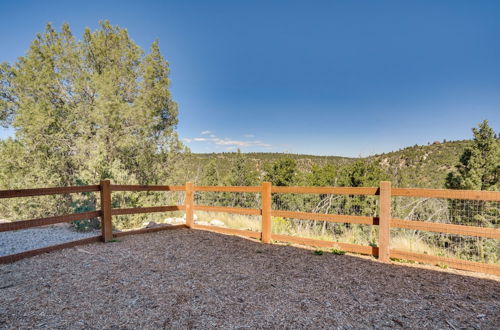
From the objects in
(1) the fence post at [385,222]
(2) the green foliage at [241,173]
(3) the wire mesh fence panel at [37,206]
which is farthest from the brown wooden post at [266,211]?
(2) the green foliage at [241,173]

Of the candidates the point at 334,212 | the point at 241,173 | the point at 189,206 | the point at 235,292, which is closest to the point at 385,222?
the point at 235,292

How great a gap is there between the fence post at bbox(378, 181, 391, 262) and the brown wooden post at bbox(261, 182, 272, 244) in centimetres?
196

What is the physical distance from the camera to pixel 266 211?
5.09 metres

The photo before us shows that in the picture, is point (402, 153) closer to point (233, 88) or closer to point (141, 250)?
point (233, 88)

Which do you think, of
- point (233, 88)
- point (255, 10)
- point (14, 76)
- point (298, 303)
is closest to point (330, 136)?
point (233, 88)

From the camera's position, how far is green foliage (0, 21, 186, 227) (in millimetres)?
10664

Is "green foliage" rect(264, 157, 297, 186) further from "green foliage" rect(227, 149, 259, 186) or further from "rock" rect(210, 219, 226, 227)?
"rock" rect(210, 219, 226, 227)

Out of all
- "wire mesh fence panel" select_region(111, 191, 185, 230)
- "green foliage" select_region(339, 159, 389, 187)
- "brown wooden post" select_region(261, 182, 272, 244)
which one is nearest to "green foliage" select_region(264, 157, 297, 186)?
"green foliage" select_region(339, 159, 389, 187)

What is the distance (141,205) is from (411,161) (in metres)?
30.1

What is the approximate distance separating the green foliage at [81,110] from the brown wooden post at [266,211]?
6744 millimetres

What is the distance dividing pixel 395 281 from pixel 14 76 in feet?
51.7

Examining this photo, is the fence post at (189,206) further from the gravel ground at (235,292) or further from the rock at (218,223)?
the gravel ground at (235,292)

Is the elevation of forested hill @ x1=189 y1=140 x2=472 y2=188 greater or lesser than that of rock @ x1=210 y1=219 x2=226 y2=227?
greater

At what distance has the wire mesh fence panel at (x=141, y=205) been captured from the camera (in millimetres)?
8828
